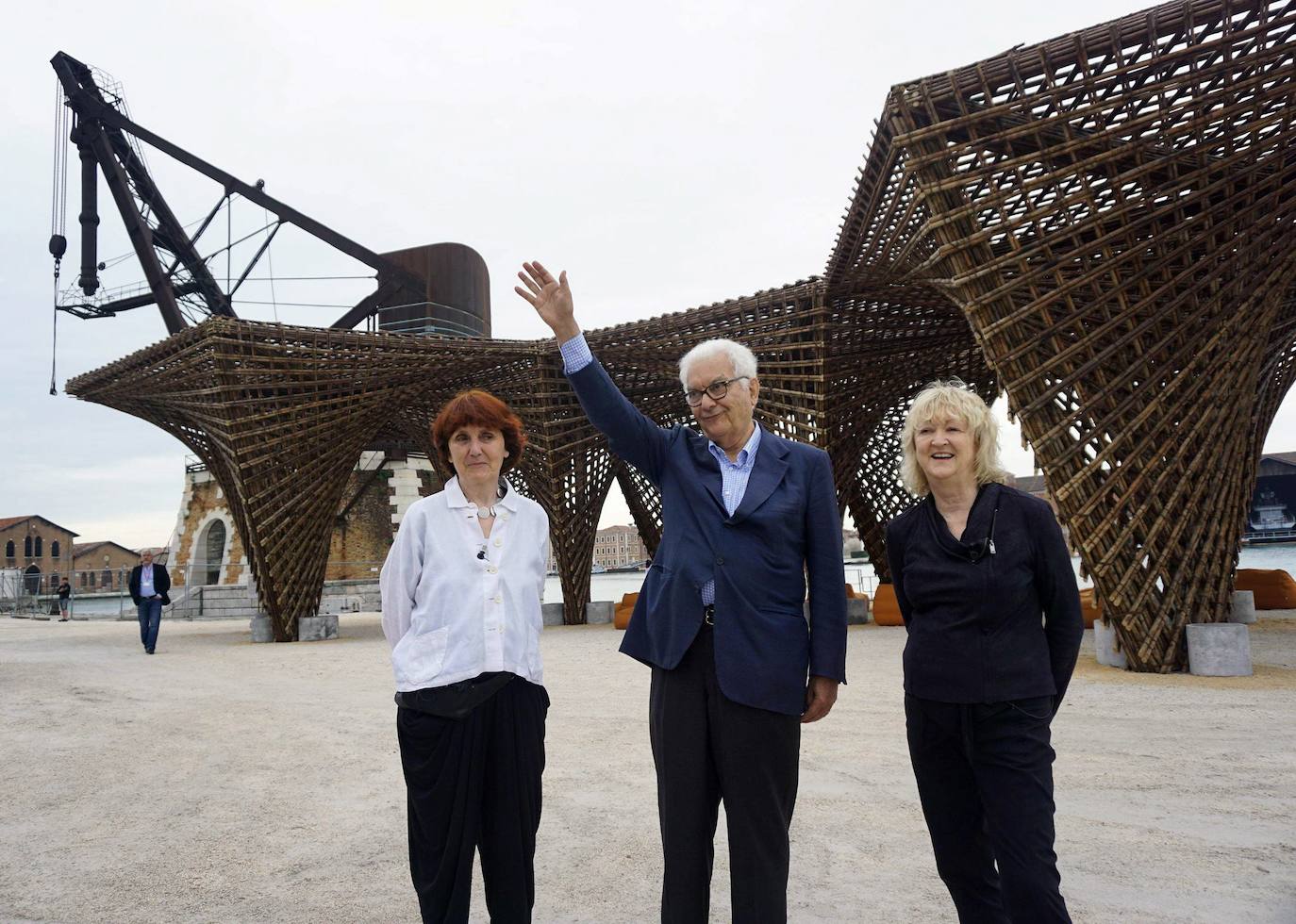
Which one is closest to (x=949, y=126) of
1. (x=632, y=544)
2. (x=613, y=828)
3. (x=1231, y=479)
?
(x=1231, y=479)

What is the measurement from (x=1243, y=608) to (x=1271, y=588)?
215 centimetres

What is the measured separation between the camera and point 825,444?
999 cm

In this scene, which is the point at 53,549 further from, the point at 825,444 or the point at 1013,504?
the point at 1013,504

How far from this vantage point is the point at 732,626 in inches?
75.3

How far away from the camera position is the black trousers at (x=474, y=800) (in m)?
2.11

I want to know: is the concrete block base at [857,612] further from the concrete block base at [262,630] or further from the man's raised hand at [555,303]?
the man's raised hand at [555,303]

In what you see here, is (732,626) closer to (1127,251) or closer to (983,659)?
(983,659)

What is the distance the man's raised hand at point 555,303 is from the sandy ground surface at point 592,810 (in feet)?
5.56

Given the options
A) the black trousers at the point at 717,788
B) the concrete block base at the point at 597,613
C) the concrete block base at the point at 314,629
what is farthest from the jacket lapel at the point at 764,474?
the concrete block base at the point at 597,613

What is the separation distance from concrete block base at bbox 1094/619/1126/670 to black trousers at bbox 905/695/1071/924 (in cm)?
577

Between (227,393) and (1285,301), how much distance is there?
12660mm

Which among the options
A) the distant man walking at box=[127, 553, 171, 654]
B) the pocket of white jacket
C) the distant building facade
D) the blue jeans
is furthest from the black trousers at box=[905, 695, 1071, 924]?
the distant building facade

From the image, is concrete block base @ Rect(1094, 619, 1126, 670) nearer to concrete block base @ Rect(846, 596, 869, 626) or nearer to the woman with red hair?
concrete block base @ Rect(846, 596, 869, 626)

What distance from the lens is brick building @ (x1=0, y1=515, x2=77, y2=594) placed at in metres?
51.8
